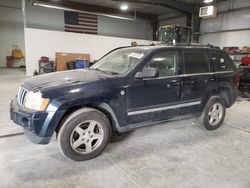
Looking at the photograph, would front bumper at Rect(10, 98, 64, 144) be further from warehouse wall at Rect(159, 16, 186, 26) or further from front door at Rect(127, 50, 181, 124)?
warehouse wall at Rect(159, 16, 186, 26)

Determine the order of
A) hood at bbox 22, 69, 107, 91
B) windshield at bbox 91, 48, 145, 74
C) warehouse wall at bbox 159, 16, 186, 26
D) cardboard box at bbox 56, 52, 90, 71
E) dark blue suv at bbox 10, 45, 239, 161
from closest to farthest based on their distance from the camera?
dark blue suv at bbox 10, 45, 239, 161, hood at bbox 22, 69, 107, 91, windshield at bbox 91, 48, 145, 74, cardboard box at bbox 56, 52, 90, 71, warehouse wall at bbox 159, 16, 186, 26

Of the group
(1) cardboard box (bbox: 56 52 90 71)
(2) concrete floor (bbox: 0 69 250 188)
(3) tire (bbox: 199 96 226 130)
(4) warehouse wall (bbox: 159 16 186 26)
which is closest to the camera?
(2) concrete floor (bbox: 0 69 250 188)

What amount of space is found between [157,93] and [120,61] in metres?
0.76

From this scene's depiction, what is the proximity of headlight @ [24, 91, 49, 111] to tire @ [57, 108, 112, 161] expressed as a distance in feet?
1.03

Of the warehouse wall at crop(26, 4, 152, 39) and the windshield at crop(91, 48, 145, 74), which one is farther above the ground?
the warehouse wall at crop(26, 4, 152, 39)

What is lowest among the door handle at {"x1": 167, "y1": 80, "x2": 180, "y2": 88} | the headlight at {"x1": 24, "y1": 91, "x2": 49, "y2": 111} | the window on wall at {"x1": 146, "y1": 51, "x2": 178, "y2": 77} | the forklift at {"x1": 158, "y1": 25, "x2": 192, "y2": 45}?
the headlight at {"x1": 24, "y1": 91, "x2": 49, "y2": 111}

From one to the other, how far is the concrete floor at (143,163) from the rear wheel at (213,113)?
0.18 m

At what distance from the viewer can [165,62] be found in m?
3.27

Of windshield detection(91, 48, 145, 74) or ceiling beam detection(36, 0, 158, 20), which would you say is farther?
ceiling beam detection(36, 0, 158, 20)

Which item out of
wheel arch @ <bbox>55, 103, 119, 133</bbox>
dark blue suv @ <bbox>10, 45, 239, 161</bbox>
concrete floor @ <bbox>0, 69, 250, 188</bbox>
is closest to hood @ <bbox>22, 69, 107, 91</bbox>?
dark blue suv @ <bbox>10, 45, 239, 161</bbox>

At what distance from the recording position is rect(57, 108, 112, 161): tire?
2529mm

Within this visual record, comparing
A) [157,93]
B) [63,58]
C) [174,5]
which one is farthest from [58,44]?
[157,93]

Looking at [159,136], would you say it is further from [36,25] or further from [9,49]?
[9,49]

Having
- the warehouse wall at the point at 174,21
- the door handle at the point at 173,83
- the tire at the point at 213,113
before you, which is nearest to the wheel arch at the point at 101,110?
the door handle at the point at 173,83
